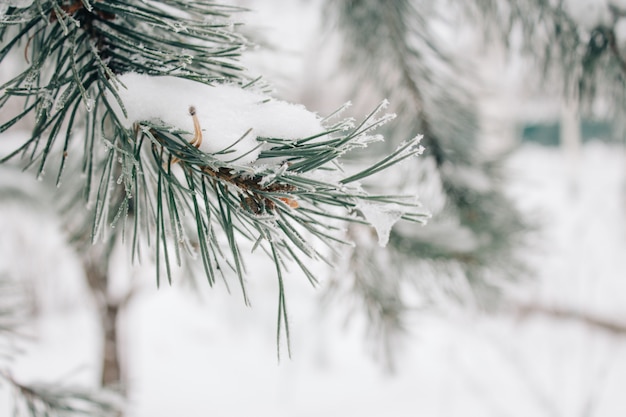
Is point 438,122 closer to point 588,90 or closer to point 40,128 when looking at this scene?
point 588,90

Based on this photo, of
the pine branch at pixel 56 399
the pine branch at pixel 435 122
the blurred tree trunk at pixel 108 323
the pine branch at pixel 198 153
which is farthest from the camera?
the blurred tree trunk at pixel 108 323

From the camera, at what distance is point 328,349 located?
403 centimetres

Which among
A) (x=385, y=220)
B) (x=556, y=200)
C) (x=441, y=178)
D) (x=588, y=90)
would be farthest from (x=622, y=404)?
(x=556, y=200)

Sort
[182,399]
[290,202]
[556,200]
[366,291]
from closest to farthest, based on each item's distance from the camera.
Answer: [290,202] < [366,291] < [182,399] < [556,200]

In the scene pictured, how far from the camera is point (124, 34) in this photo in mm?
361

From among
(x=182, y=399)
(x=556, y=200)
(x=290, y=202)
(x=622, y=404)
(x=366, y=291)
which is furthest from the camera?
(x=556, y=200)

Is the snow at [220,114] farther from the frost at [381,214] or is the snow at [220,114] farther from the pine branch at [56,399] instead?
the pine branch at [56,399]

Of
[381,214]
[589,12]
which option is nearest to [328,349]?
[589,12]

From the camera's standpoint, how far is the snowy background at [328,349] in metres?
2.89

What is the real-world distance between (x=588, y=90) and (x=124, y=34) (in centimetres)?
59

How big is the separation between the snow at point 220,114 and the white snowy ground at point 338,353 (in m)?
2.18

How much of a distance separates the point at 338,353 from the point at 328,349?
188mm

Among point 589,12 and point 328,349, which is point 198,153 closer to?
point 589,12

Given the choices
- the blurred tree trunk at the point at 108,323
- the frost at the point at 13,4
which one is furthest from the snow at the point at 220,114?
the blurred tree trunk at the point at 108,323
